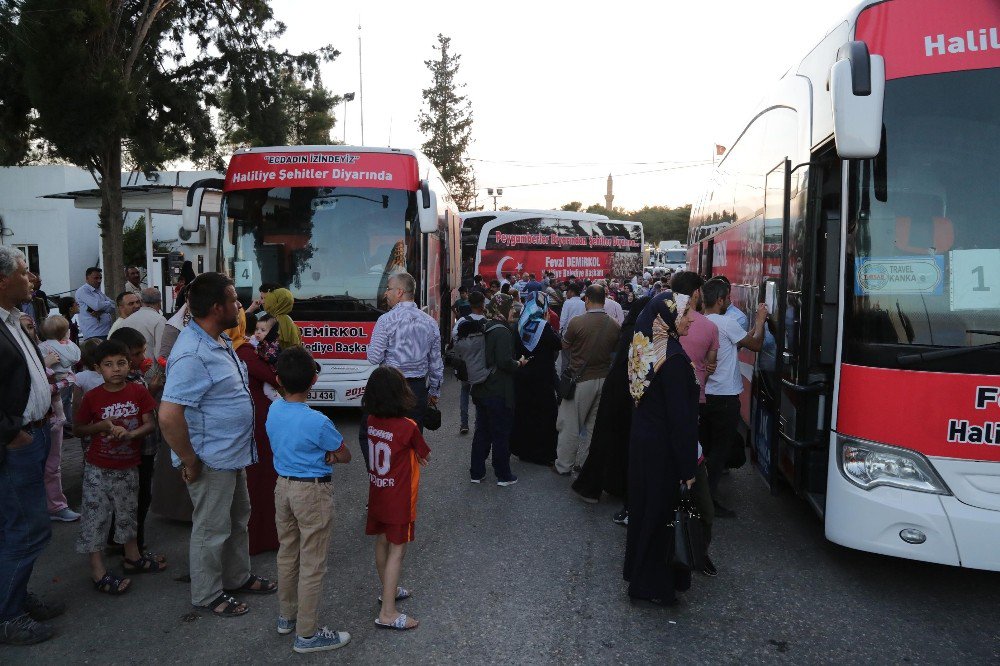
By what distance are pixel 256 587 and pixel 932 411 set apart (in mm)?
3967

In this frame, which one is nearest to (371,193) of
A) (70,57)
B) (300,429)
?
(70,57)

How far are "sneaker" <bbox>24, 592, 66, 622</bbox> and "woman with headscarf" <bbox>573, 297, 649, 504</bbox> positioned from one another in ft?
12.4

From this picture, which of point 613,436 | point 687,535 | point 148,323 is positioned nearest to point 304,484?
point 687,535

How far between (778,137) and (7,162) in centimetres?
1199

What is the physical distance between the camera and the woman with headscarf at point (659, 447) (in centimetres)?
430

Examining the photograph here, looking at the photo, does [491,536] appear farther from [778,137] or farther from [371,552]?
[778,137]

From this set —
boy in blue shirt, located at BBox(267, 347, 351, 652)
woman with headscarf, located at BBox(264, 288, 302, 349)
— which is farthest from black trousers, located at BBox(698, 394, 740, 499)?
woman with headscarf, located at BBox(264, 288, 302, 349)

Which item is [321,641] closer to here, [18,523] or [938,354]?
[18,523]

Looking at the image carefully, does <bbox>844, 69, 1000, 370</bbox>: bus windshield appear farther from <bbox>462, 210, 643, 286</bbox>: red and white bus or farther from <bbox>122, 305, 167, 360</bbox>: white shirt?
<bbox>462, 210, 643, 286</bbox>: red and white bus

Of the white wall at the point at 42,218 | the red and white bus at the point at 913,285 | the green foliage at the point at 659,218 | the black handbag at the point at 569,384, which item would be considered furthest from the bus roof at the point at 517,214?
the green foliage at the point at 659,218

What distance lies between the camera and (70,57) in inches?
389

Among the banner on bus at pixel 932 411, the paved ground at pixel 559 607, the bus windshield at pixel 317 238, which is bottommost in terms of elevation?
the paved ground at pixel 559 607

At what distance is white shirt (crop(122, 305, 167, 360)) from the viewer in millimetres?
6699

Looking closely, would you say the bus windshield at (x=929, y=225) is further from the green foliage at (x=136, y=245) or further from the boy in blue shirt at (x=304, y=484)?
the green foliage at (x=136, y=245)
